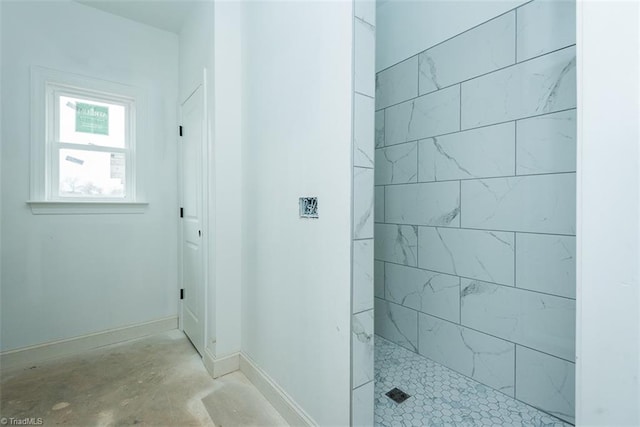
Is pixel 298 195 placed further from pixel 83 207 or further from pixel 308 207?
pixel 83 207

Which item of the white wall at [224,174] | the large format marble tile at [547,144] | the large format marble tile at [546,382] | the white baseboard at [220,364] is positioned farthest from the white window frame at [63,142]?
the large format marble tile at [546,382]

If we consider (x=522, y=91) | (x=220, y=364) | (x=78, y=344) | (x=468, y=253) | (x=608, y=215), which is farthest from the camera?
(x=78, y=344)

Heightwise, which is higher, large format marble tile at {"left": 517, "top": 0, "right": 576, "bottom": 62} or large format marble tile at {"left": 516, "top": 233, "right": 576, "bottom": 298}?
large format marble tile at {"left": 517, "top": 0, "right": 576, "bottom": 62}

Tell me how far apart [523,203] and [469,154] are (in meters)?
0.43

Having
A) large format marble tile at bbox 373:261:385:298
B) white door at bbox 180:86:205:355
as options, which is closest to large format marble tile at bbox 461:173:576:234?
large format marble tile at bbox 373:261:385:298

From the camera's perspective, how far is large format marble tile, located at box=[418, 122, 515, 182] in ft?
5.50

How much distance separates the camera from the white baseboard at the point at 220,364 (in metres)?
1.96

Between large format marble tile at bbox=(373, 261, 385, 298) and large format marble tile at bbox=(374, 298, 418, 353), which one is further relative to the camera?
large format marble tile at bbox=(373, 261, 385, 298)

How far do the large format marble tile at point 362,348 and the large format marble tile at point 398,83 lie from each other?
1.67 meters

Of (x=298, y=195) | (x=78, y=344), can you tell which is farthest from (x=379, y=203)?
(x=78, y=344)

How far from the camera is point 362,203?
4.02ft

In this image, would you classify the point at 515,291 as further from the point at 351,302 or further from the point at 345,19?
the point at 345,19

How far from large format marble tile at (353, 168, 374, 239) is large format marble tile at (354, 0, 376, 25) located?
632 millimetres

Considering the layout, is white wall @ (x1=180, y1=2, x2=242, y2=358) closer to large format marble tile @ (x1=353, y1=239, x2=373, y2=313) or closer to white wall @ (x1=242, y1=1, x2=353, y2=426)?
white wall @ (x1=242, y1=1, x2=353, y2=426)
